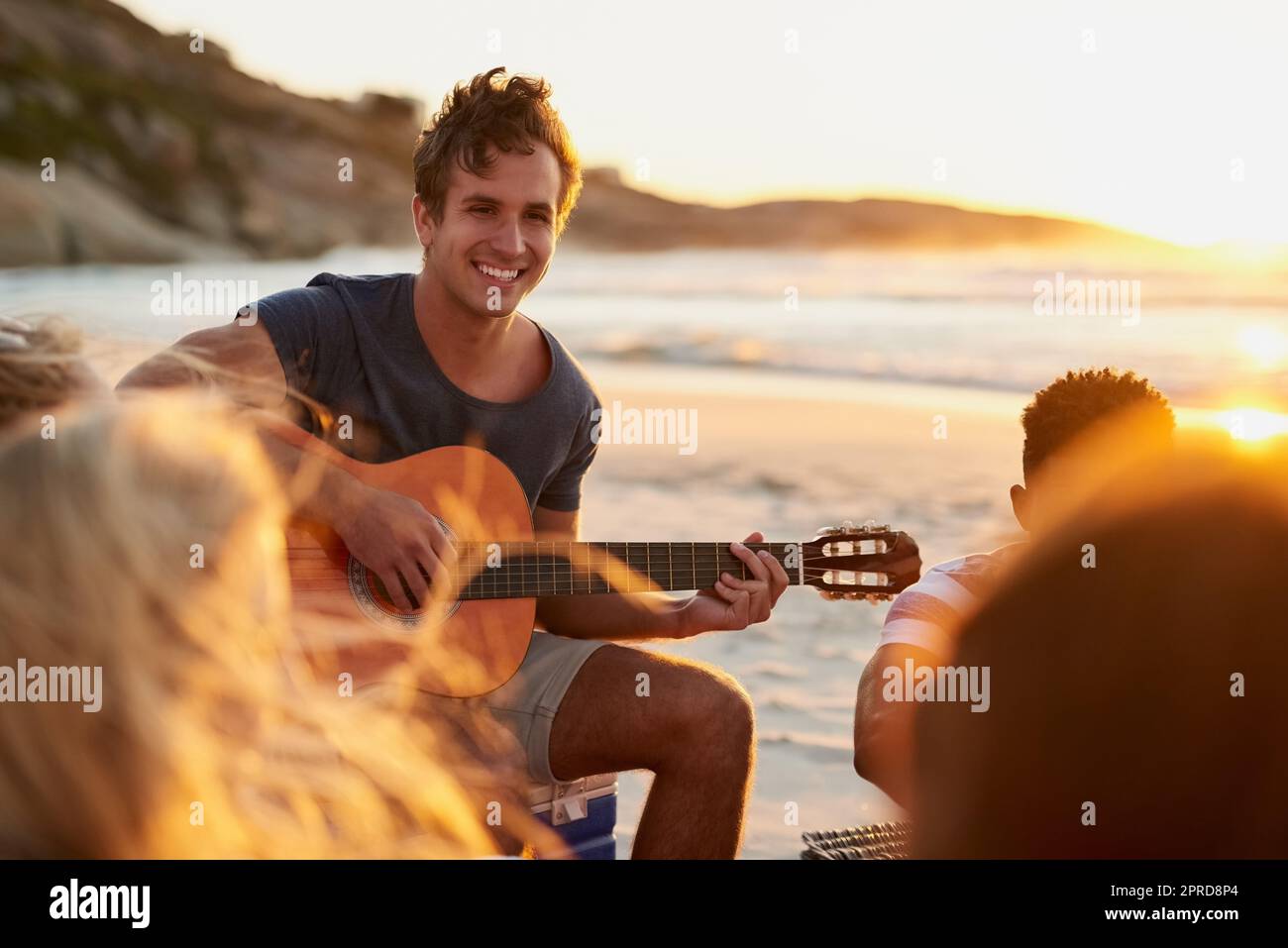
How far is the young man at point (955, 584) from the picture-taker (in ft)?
9.01

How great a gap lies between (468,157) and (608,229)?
20.8 metres

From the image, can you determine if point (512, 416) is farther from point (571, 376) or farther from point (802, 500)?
point (802, 500)

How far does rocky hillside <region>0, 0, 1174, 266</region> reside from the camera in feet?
81.1

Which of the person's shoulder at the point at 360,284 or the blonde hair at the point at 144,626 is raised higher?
the person's shoulder at the point at 360,284

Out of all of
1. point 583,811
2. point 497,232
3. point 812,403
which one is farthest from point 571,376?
Answer: point 812,403

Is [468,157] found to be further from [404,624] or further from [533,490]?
[404,624]

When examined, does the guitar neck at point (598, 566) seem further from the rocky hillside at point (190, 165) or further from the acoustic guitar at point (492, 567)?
the rocky hillside at point (190, 165)

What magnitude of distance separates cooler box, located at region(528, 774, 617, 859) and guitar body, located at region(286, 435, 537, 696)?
27 centimetres

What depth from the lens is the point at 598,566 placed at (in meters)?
3.13

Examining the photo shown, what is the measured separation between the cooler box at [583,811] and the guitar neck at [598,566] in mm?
432


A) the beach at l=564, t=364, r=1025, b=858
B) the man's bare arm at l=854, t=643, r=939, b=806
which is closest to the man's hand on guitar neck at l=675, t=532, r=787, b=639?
the beach at l=564, t=364, r=1025, b=858

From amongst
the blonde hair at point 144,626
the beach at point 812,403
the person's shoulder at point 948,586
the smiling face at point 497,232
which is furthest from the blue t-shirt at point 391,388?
the blonde hair at point 144,626

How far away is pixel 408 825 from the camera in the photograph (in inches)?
78.7
